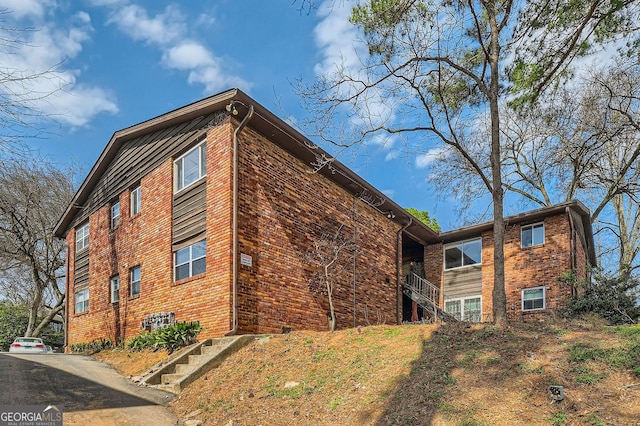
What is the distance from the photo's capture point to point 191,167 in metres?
13.9

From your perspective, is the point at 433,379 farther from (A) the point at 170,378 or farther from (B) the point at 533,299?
(B) the point at 533,299

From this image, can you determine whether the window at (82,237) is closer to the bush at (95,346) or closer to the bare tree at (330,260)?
the bush at (95,346)

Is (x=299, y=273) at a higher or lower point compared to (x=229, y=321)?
higher

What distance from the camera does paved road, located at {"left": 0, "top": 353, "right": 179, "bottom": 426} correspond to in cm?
731

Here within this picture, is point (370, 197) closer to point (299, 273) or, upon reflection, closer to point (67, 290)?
point (299, 273)

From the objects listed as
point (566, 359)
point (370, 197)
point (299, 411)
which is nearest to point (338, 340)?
point (299, 411)

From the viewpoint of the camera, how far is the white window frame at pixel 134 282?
50.1 feet

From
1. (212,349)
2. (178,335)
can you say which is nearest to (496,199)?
(212,349)

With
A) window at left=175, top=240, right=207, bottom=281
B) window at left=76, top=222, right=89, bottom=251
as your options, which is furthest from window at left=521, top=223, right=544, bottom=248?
window at left=76, top=222, right=89, bottom=251

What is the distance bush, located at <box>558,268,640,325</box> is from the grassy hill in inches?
222

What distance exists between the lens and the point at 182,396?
867 cm

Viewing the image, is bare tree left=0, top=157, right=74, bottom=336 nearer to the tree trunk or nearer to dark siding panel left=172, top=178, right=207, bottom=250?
dark siding panel left=172, top=178, right=207, bottom=250

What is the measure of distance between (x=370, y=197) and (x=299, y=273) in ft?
18.0

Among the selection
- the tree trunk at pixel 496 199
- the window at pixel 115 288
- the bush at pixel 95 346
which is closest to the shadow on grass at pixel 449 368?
the tree trunk at pixel 496 199
